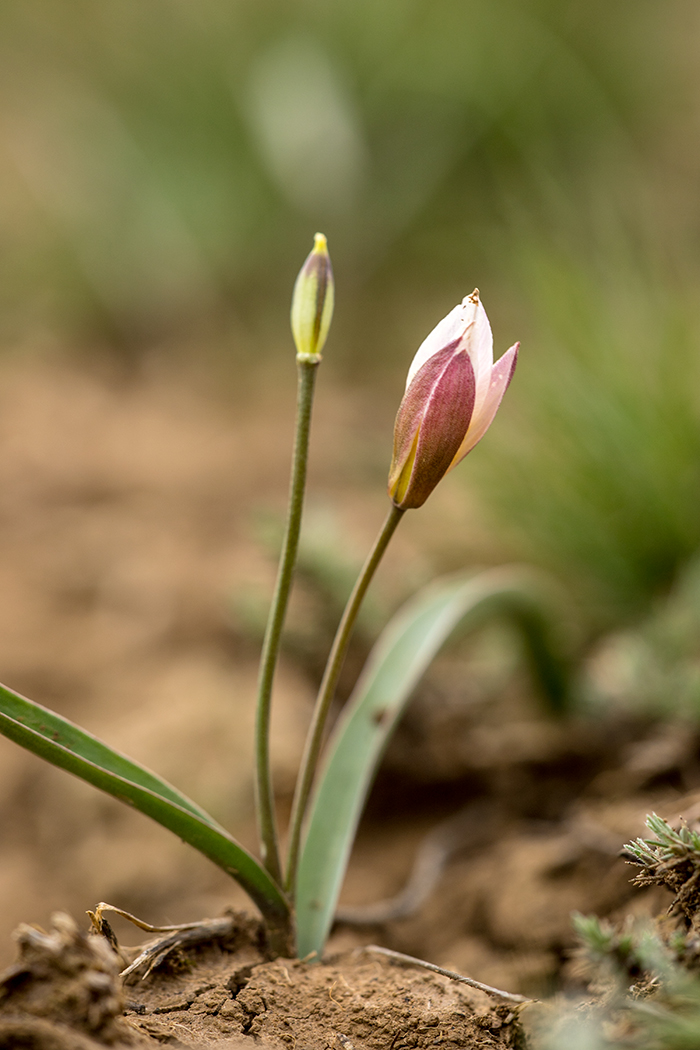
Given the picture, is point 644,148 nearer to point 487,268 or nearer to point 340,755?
point 487,268

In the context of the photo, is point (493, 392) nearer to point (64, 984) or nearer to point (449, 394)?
point (449, 394)

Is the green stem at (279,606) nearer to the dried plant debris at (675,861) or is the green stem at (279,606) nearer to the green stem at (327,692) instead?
the green stem at (327,692)

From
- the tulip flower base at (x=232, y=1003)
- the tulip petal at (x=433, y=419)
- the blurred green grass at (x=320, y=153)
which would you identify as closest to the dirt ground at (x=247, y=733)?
the tulip flower base at (x=232, y=1003)

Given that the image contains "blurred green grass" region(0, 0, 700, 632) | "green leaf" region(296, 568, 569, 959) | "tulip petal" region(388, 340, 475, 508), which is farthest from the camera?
"blurred green grass" region(0, 0, 700, 632)

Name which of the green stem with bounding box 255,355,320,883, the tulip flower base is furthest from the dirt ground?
the green stem with bounding box 255,355,320,883

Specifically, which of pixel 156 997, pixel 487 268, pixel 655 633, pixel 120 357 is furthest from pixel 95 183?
pixel 156 997

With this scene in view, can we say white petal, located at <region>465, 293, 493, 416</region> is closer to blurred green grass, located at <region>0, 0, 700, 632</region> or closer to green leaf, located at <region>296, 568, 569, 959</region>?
green leaf, located at <region>296, 568, 569, 959</region>
